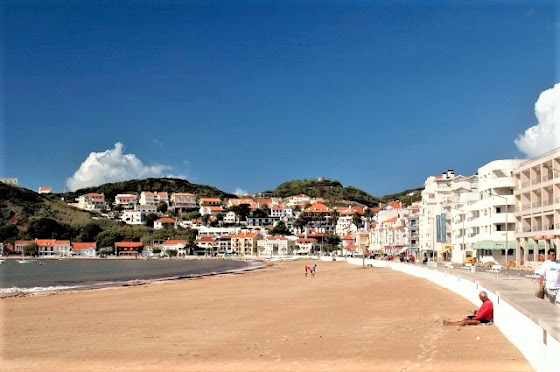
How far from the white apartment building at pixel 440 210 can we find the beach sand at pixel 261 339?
56617 mm

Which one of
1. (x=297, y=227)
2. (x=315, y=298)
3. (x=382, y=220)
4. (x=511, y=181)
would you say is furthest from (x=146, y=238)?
(x=315, y=298)

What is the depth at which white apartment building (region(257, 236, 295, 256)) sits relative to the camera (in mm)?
166625

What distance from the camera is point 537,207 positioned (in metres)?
51.3

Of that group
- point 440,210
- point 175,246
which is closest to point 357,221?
point 175,246

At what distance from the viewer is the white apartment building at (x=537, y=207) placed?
47469mm

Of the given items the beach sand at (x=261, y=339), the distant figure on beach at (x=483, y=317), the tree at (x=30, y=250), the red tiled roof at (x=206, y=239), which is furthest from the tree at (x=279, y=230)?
the distant figure on beach at (x=483, y=317)

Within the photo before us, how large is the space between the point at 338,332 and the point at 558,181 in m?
37.8

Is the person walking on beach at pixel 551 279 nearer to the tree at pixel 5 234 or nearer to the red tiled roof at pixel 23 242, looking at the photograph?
the red tiled roof at pixel 23 242

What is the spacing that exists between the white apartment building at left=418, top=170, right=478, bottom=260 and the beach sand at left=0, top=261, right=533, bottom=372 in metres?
56.6

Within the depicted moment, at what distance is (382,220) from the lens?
476 ft

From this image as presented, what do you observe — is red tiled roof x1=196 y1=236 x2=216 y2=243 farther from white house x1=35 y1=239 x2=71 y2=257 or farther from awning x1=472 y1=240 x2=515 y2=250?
awning x1=472 y1=240 x2=515 y2=250

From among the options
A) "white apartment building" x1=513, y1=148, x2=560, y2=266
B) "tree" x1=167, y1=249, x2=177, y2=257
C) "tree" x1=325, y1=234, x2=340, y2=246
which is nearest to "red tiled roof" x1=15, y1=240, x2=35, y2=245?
"tree" x1=167, y1=249, x2=177, y2=257

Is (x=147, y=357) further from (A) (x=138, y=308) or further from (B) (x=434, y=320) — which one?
(A) (x=138, y=308)

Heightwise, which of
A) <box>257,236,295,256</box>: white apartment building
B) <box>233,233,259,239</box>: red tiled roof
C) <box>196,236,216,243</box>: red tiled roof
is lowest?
<box>257,236,295,256</box>: white apartment building
